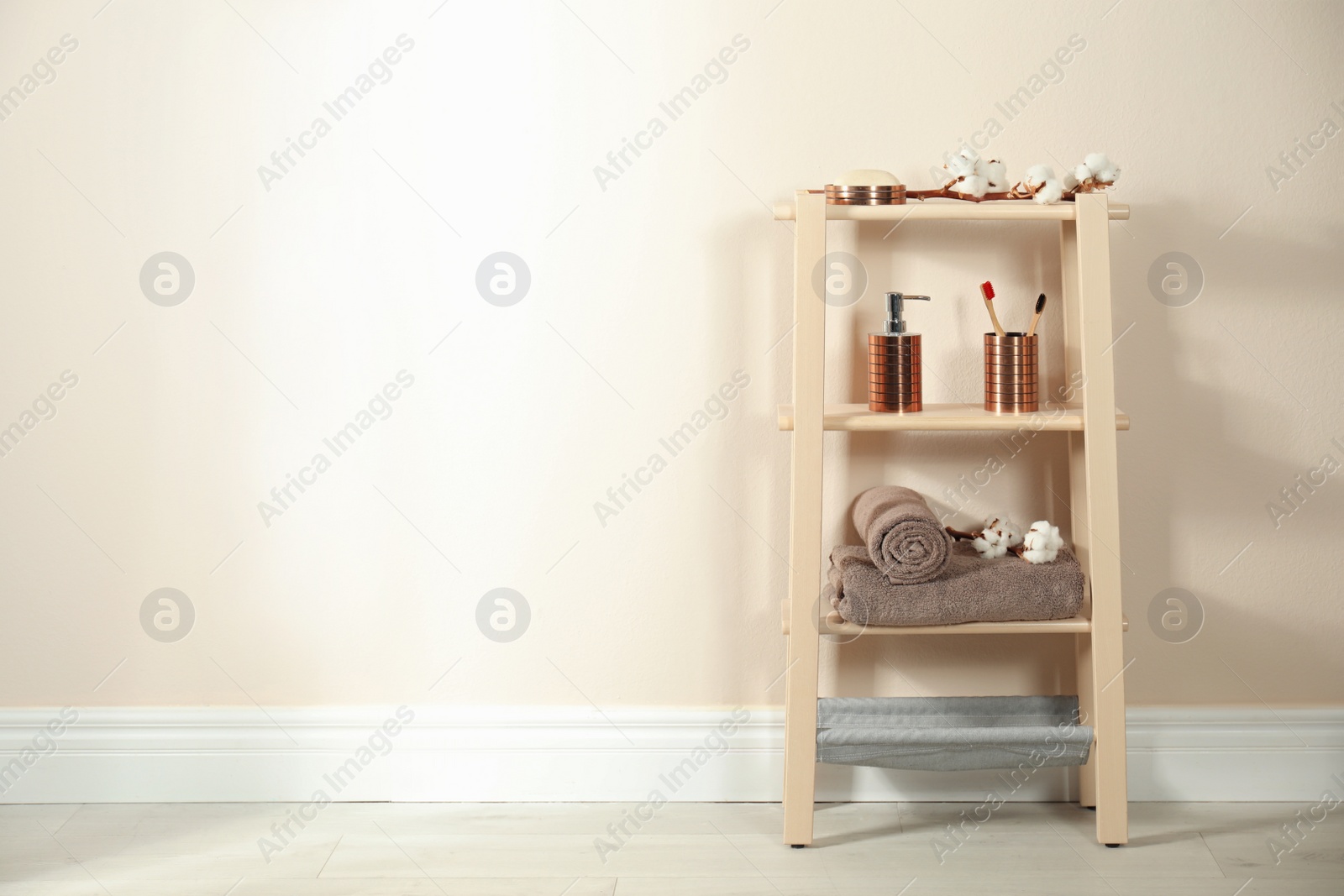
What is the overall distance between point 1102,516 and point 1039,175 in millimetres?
515

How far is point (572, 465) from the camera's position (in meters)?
1.75

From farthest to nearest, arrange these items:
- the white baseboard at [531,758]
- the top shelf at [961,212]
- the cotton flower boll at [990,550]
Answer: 1. the white baseboard at [531,758]
2. the cotton flower boll at [990,550]
3. the top shelf at [961,212]

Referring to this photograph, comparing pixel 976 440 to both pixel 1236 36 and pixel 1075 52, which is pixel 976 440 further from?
pixel 1236 36

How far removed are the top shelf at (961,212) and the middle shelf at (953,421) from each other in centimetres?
29


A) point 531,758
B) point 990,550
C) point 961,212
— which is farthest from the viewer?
point 531,758

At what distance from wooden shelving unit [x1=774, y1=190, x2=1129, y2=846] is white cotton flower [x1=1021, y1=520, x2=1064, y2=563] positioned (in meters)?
0.05

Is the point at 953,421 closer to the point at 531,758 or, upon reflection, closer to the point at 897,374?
the point at 897,374

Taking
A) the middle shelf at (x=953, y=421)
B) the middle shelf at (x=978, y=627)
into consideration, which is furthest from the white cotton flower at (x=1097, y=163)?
the middle shelf at (x=978, y=627)

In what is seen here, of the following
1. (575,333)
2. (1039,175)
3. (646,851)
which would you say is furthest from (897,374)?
(646,851)

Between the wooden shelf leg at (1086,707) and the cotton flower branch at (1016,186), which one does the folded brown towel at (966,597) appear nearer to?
the wooden shelf leg at (1086,707)

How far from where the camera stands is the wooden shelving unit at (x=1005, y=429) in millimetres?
1514

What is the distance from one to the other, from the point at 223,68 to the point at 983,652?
1.58m

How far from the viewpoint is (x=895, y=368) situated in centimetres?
157

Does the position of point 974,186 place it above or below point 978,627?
above
